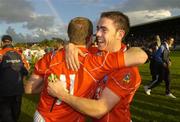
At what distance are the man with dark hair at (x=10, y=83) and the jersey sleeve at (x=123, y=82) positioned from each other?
4.91 m

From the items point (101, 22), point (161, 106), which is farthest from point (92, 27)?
point (161, 106)

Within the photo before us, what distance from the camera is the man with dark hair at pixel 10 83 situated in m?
8.37

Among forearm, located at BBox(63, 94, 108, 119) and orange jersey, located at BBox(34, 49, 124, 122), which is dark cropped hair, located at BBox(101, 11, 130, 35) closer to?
orange jersey, located at BBox(34, 49, 124, 122)

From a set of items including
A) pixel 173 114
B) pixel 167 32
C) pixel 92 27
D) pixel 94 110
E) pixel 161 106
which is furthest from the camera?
pixel 167 32

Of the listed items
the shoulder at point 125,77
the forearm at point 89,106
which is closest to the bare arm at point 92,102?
the forearm at point 89,106

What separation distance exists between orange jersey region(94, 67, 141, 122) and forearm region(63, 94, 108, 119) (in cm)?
16

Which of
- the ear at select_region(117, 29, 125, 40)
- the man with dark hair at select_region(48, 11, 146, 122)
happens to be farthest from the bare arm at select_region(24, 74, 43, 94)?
the ear at select_region(117, 29, 125, 40)

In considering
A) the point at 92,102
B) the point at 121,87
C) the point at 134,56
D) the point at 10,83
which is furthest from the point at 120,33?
the point at 10,83

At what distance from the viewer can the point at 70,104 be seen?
3650mm

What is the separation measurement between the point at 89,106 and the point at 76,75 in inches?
12.0

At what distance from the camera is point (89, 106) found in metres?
3.59

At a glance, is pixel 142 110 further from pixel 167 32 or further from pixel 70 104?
pixel 167 32

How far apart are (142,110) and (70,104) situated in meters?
7.79

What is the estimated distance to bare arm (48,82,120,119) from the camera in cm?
359
